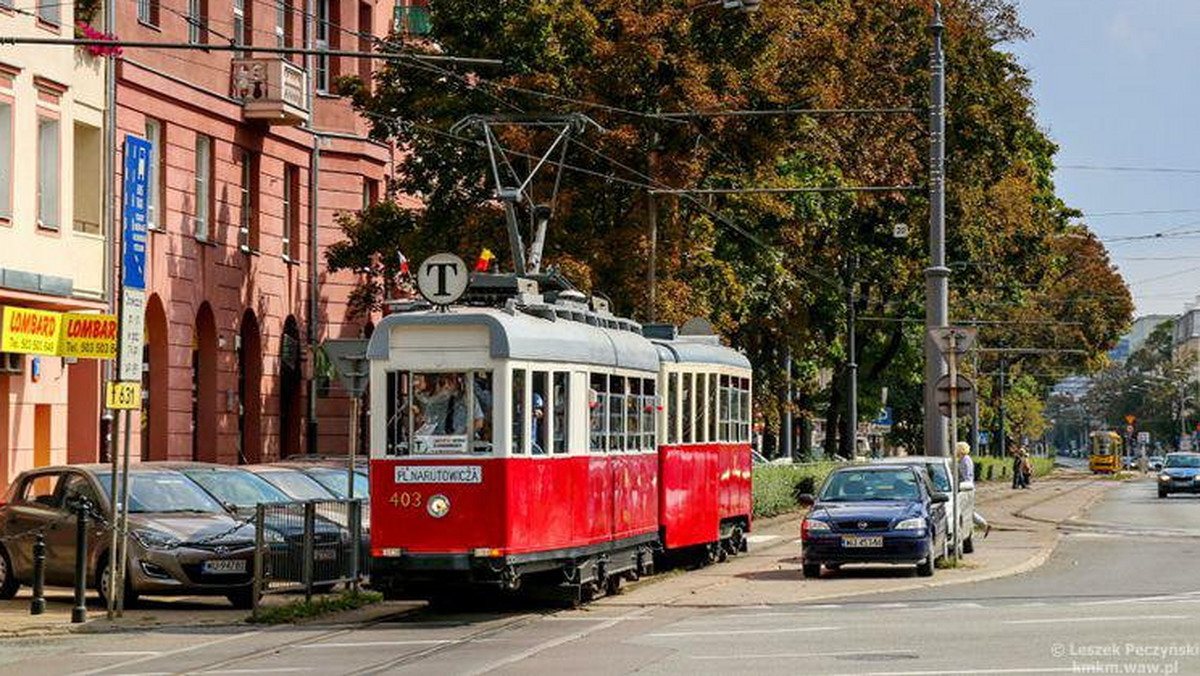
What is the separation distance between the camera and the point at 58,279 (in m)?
36.6

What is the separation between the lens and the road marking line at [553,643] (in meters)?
17.9

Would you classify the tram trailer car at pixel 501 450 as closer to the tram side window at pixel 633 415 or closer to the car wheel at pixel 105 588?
the tram side window at pixel 633 415

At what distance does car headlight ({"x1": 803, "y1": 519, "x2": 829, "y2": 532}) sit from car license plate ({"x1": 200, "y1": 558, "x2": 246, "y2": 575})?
24.6 ft

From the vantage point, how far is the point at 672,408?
30047 millimetres

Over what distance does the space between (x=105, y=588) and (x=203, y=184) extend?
19525mm

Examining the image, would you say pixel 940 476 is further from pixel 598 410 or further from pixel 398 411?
pixel 398 411

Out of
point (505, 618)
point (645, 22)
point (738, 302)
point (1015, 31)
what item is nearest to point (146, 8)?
point (645, 22)

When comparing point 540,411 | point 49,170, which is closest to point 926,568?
point 540,411

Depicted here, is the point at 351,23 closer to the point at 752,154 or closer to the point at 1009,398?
the point at 752,154

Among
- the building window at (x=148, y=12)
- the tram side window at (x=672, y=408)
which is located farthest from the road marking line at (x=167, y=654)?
the building window at (x=148, y=12)

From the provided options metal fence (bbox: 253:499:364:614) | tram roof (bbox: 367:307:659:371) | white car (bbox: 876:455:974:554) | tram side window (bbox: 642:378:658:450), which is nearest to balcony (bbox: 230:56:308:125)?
white car (bbox: 876:455:974:554)

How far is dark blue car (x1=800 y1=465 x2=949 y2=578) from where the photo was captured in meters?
28.7

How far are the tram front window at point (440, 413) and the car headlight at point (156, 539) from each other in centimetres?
363

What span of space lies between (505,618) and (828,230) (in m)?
37.1
